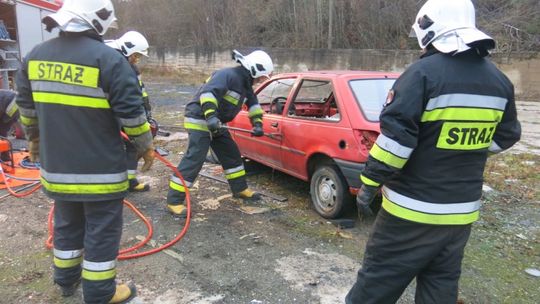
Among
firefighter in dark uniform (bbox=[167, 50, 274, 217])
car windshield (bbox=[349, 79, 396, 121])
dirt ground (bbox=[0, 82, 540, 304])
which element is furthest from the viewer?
firefighter in dark uniform (bbox=[167, 50, 274, 217])

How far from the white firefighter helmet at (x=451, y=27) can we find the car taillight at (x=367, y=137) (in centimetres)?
176

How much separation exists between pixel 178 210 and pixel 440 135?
3041 millimetres

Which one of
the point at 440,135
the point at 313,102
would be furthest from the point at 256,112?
the point at 440,135

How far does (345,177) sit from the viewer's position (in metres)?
4.02

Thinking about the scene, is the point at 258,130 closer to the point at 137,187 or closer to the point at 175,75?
the point at 137,187

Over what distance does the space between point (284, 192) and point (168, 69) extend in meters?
19.3

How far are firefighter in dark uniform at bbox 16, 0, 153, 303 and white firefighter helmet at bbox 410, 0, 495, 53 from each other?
164 centimetres

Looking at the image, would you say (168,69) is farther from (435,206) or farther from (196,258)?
(435,206)

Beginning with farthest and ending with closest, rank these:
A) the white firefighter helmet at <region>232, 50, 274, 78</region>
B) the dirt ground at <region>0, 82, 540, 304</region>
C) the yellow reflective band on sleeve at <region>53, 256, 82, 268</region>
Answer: the white firefighter helmet at <region>232, 50, 274, 78</region> → the dirt ground at <region>0, 82, 540, 304</region> → the yellow reflective band on sleeve at <region>53, 256, 82, 268</region>

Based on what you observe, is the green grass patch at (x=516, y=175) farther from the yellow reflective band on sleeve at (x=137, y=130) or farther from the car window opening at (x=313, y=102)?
the yellow reflective band on sleeve at (x=137, y=130)

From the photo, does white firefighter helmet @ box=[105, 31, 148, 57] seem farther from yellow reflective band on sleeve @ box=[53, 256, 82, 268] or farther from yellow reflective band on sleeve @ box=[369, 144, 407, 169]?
yellow reflective band on sleeve @ box=[369, 144, 407, 169]

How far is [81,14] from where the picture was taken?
2455mm

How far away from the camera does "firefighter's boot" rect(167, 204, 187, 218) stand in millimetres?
4445

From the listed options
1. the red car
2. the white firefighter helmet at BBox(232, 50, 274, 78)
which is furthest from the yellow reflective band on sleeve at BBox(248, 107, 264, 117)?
the white firefighter helmet at BBox(232, 50, 274, 78)
